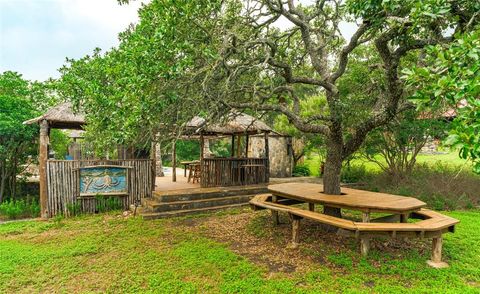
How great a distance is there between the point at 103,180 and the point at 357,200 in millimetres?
7012

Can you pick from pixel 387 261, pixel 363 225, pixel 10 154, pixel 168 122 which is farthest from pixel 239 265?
pixel 10 154

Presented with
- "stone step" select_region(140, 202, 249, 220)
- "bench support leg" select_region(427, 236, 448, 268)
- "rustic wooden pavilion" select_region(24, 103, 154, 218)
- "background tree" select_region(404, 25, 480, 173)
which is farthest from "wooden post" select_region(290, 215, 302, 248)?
"rustic wooden pavilion" select_region(24, 103, 154, 218)

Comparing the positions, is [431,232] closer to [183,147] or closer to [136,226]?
[136,226]

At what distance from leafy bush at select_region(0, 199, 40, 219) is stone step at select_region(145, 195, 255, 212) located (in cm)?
323

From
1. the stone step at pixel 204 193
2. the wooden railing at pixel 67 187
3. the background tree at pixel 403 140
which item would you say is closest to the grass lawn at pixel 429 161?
the background tree at pixel 403 140

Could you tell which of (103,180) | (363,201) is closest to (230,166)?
(103,180)

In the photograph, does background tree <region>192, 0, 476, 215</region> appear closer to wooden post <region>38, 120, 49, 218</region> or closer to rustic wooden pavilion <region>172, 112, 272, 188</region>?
rustic wooden pavilion <region>172, 112, 272, 188</region>

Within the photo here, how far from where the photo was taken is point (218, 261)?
4.84m

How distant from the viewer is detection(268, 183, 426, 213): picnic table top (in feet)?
15.6

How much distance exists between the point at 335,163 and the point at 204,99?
121 inches

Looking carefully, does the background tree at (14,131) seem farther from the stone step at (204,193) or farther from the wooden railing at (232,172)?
the wooden railing at (232,172)

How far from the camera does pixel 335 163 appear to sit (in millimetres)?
6047

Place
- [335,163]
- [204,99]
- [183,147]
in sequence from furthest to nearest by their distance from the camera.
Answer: [183,147]
[335,163]
[204,99]

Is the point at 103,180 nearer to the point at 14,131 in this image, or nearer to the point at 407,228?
the point at 14,131
